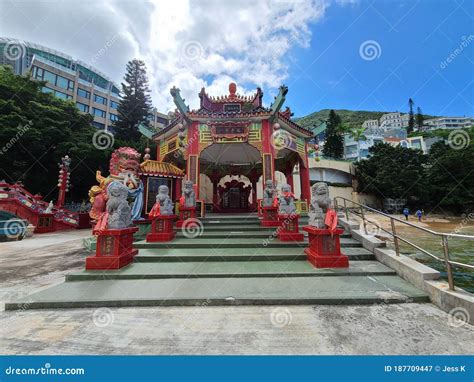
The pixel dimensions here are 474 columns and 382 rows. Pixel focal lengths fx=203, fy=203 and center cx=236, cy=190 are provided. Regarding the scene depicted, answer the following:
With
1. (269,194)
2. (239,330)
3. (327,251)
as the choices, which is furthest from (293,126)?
(239,330)

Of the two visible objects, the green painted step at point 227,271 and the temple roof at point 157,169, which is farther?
the temple roof at point 157,169

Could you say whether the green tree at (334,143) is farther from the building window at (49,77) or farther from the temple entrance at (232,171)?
the building window at (49,77)

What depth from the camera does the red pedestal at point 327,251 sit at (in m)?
4.07

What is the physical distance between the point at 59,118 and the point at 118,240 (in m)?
20.2

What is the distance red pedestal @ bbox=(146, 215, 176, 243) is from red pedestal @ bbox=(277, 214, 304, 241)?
3.14m

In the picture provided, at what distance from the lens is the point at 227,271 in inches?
153

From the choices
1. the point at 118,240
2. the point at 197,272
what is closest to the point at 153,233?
the point at 118,240

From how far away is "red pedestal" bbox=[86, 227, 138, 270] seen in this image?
4078mm

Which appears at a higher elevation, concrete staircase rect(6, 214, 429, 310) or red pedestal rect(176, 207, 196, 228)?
red pedestal rect(176, 207, 196, 228)

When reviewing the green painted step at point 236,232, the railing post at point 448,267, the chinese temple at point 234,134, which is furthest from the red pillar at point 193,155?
the railing post at point 448,267

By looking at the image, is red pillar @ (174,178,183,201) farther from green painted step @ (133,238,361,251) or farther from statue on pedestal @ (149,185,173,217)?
green painted step @ (133,238,361,251)

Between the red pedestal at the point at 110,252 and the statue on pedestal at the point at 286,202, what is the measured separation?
4030 mm

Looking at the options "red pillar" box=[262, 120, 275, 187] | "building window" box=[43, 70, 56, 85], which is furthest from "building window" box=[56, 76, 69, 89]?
"red pillar" box=[262, 120, 275, 187]
